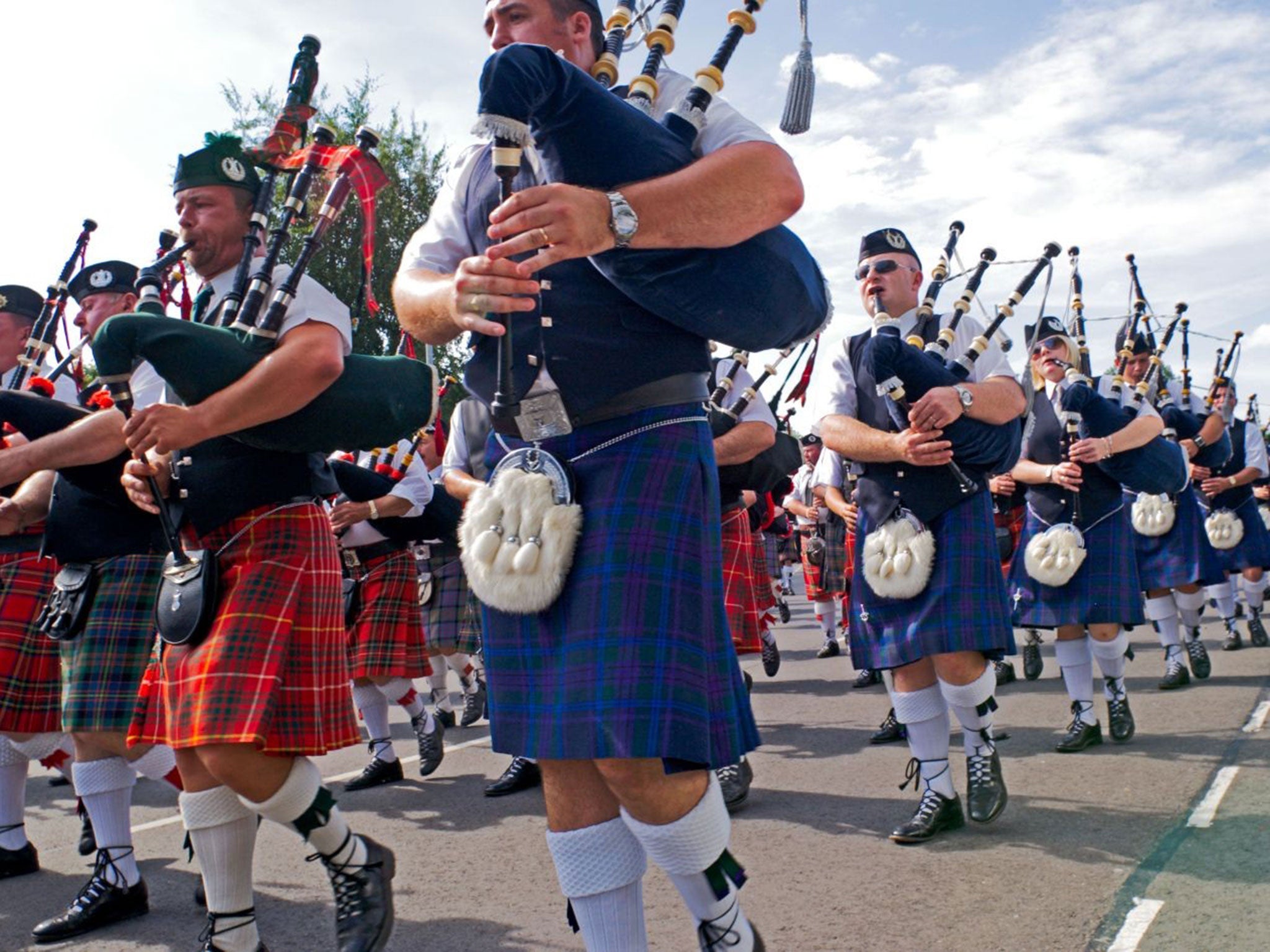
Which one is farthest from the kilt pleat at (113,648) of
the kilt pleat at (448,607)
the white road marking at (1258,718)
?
the white road marking at (1258,718)

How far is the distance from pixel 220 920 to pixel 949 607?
2227 millimetres

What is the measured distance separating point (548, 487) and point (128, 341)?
1193mm

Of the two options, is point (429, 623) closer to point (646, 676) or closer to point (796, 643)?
point (646, 676)

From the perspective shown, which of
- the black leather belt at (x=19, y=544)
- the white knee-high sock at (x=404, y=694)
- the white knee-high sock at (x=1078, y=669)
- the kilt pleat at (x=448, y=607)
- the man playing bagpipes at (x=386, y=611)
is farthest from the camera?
the kilt pleat at (x=448, y=607)

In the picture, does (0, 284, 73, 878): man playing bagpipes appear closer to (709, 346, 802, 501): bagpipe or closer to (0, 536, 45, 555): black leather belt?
(0, 536, 45, 555): black leather belt

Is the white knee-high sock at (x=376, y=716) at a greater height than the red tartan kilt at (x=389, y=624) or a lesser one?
lesser

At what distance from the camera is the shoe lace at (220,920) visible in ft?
8.16

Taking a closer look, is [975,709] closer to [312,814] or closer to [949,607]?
[949,607]

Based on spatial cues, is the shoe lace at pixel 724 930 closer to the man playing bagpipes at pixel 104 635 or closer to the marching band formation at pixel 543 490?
the marching band formation at pixel 543 490

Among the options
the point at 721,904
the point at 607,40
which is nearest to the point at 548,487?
the point at 721,904

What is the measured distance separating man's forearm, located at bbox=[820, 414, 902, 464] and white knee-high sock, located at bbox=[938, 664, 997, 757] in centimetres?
75

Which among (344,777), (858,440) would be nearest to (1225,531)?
(858,440)

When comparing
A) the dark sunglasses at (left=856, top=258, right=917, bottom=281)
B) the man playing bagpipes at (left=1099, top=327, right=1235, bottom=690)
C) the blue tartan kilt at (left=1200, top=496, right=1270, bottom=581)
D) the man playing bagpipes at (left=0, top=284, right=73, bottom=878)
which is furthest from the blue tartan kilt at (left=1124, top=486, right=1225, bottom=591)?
the man playing bagpipes at (left=0, top=284, right=73, bottom=878)

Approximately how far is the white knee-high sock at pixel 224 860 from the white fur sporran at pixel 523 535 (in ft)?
3.70
